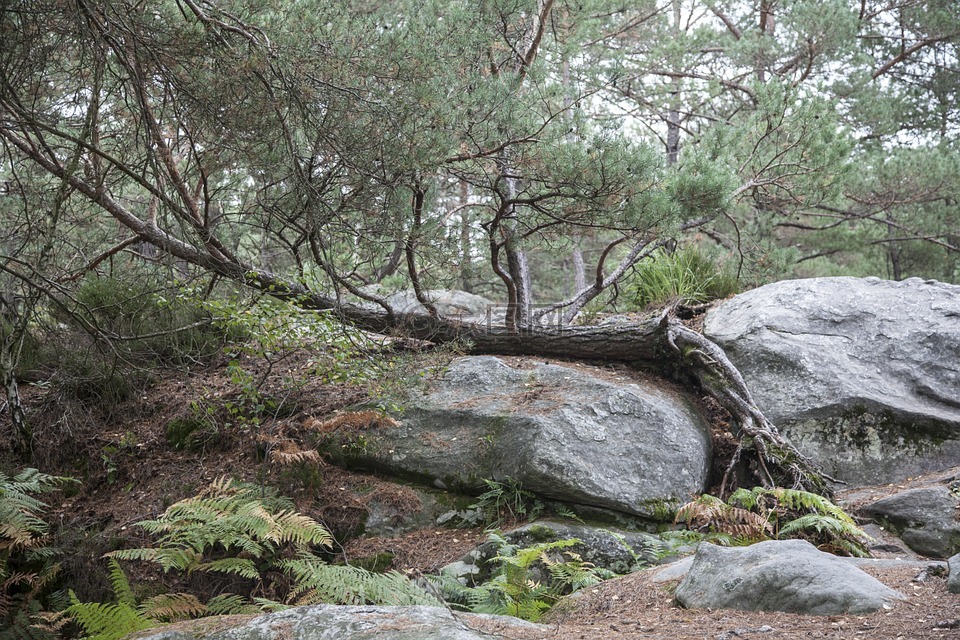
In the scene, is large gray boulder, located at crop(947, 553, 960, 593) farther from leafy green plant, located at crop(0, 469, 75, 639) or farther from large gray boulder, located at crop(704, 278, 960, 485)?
leafy green plant, located at crop(0, 469, 75, 639)

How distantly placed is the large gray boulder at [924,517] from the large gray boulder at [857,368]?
0.83 meters

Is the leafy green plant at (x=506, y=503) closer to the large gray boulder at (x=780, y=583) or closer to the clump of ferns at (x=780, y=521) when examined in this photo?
the clump of ferns at (x=780, y=521)

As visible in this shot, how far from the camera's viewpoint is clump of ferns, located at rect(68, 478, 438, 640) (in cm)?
367

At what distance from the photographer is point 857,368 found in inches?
248

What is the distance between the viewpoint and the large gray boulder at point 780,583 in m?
2.96

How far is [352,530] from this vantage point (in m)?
5.27

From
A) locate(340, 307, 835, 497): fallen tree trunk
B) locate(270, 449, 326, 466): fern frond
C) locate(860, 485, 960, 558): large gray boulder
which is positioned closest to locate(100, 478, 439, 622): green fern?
locate(270, 449, 326, 466): fern frond

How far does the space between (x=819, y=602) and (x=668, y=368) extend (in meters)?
3.88

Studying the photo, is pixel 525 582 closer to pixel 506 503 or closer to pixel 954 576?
pixel 506 503

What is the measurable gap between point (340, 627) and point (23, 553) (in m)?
3.42

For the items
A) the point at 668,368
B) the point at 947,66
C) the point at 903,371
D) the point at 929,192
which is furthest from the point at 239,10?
the point at 947,66

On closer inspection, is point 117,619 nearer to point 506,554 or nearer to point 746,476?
point 506,554

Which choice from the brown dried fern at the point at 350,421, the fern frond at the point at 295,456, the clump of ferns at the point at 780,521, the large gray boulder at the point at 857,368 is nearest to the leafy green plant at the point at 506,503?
the brown dried fern at the point at 350,421

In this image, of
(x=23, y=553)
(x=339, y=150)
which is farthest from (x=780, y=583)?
(x=23, y=553)
